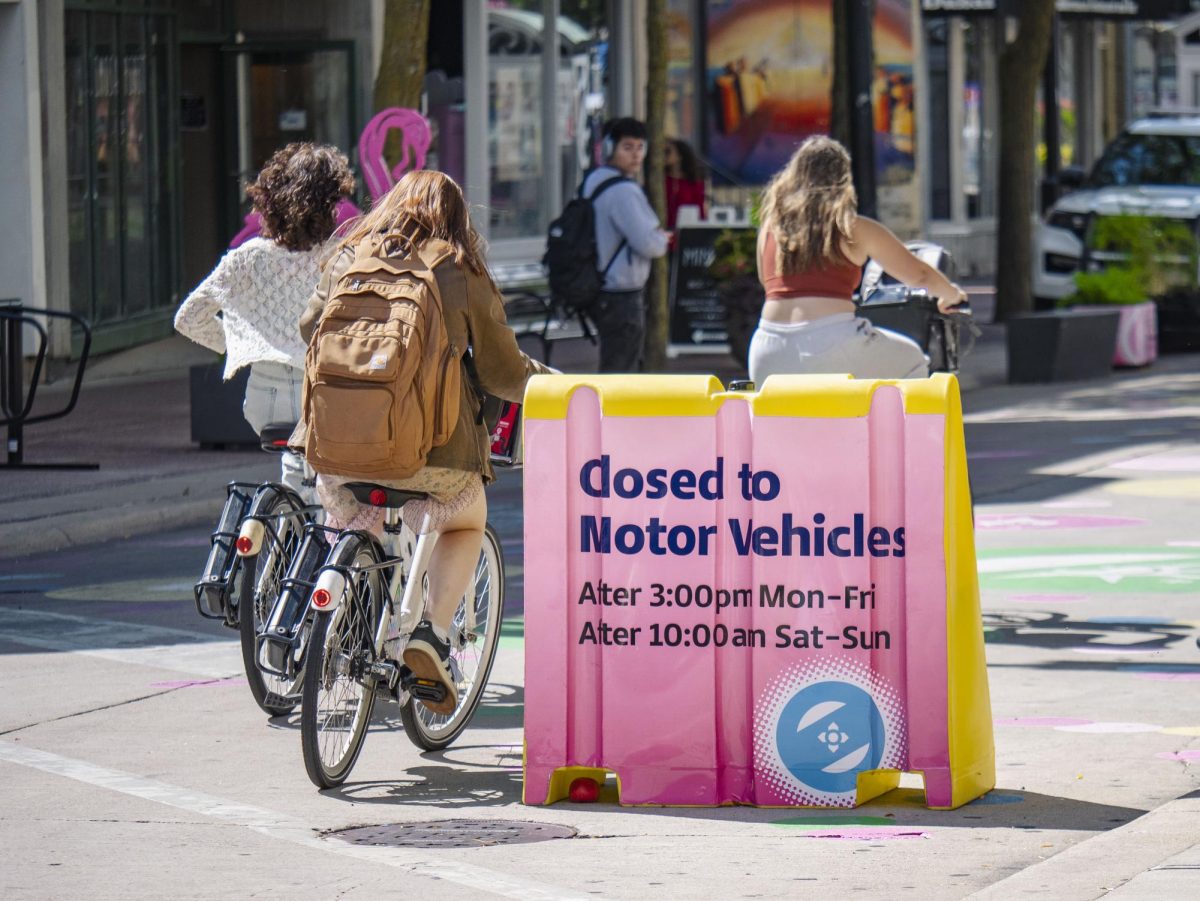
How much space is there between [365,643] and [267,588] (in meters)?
0.81

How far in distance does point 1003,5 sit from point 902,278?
→ 18206mm

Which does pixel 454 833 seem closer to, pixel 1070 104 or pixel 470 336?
pixel 470 336

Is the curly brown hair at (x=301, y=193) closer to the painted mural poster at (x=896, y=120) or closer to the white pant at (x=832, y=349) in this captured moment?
the white pant at (x=832, y=349)

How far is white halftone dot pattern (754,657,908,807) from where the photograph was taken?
226 inches

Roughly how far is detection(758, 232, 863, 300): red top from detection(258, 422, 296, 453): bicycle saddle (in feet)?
6.38

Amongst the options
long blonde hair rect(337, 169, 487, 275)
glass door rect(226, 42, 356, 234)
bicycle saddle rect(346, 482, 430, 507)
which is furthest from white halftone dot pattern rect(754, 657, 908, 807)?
glass door rect(226, 42, 356, 234)

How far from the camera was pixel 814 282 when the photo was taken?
26.5 feet

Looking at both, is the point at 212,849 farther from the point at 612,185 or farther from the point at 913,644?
the point at 612,185

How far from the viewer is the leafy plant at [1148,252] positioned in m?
19.9

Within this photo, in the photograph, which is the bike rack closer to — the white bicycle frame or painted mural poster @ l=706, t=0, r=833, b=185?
the white bicycle frame

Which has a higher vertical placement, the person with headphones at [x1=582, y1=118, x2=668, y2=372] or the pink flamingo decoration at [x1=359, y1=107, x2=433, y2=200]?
the pink flamingo decoration at [x1=359, y1=107, x2=433, y2=200]

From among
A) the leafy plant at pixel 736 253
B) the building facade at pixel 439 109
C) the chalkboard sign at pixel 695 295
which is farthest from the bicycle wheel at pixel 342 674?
the chalkboard sign at pixel 695 295

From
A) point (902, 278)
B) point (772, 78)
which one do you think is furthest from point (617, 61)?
point (902, 278)

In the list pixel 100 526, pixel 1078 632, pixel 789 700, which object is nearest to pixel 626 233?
pixel 100 526
